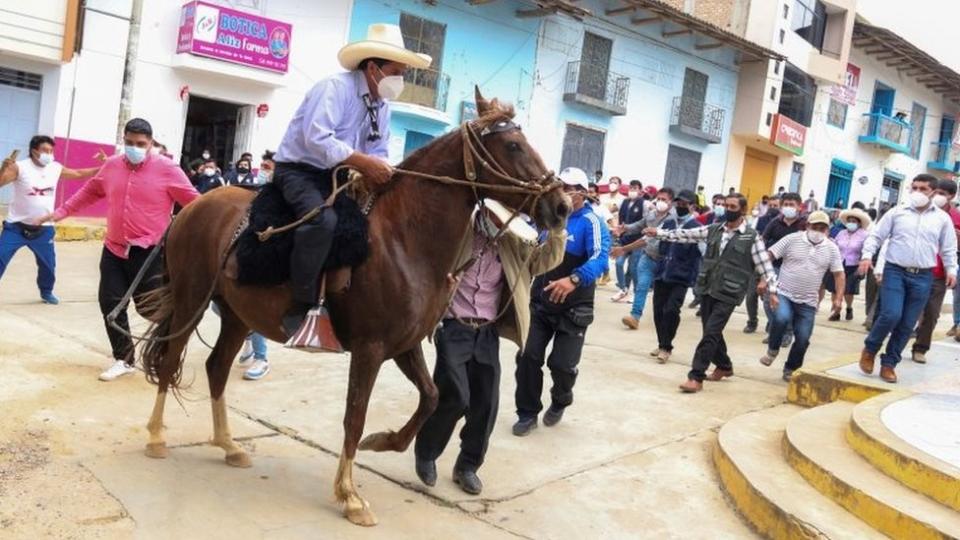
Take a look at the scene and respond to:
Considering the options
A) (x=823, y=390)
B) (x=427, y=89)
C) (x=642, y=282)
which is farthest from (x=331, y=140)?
(x=427, y=89)

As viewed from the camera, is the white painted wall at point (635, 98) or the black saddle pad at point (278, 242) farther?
the white painted wall at point (635, 98)

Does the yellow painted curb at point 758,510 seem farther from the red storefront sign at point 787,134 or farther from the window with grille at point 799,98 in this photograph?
the window with grille at point 799,98

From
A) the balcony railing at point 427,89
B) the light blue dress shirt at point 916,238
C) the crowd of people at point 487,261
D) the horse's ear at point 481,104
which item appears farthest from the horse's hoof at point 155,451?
the balcony railing at point 427,89

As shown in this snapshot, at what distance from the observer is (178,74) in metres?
17.0

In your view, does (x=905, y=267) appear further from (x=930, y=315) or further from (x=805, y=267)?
(x=930, y=315)

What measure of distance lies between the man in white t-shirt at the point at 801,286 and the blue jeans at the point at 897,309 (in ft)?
2.45

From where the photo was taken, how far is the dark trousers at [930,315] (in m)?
8.41

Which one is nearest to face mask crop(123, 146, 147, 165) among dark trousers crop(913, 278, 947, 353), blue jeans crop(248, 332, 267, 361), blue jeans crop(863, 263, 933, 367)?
blue jeans crop(248, 332, 267, 361)

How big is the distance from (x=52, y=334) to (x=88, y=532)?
3998mm

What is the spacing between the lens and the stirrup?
155 inches

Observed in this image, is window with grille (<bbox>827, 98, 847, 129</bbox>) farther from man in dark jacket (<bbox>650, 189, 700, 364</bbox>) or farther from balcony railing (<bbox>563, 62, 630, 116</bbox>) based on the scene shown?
man in dark jacket (<bbox>650, 189, 700, 364</bbox>)

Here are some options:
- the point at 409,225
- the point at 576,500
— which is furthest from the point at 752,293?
the point at 409,225

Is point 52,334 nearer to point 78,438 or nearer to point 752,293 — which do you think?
point 78,438

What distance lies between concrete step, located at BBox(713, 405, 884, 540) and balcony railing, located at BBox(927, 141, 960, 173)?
36404 millimetres
